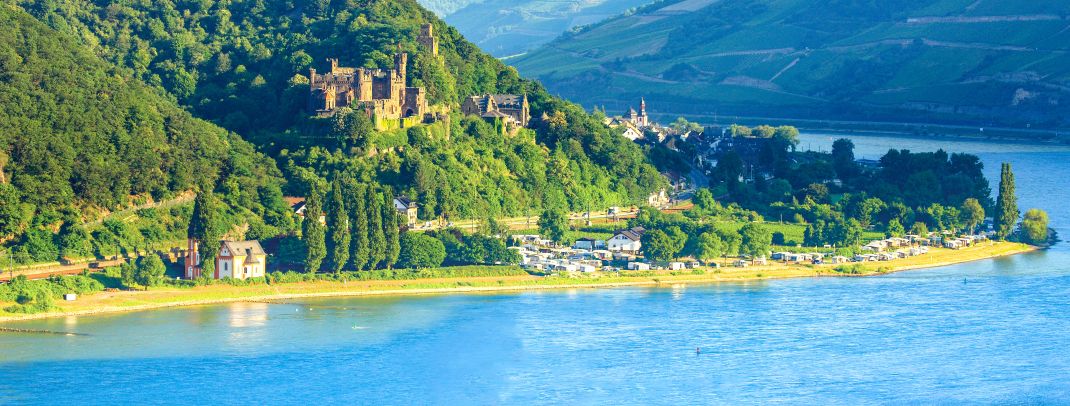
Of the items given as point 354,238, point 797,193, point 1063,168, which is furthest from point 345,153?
point 1063,168

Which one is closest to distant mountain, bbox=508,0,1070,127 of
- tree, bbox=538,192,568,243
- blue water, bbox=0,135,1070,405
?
tree, bbox=538,192,568,243

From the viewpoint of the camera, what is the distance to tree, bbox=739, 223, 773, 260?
76.8 m

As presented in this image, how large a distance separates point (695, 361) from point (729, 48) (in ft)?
437

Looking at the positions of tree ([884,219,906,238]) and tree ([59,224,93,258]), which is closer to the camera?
tree ([59,224,93,258])

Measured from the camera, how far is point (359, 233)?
69.6 m

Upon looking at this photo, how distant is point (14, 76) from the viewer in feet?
246

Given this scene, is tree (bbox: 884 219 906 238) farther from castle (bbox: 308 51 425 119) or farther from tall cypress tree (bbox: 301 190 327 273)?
tall cypress tree (bbox: 301 190 327 273)

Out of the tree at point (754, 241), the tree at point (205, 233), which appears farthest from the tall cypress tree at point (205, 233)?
the tree at point (754, 241)

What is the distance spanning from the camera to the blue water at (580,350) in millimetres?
53719

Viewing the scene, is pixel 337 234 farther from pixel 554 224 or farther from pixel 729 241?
pixel 729 241

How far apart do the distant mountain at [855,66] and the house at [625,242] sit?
8297cm

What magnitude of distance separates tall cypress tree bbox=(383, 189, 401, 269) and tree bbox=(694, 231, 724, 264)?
12.3 m

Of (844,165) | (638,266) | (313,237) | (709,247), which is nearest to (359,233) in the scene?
(313,237)

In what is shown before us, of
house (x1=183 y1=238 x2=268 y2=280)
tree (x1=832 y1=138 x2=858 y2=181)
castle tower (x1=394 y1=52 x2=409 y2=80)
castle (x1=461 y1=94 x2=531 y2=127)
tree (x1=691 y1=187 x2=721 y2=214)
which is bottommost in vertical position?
house (x1=183 y1=238 x2=268 y2=280)
